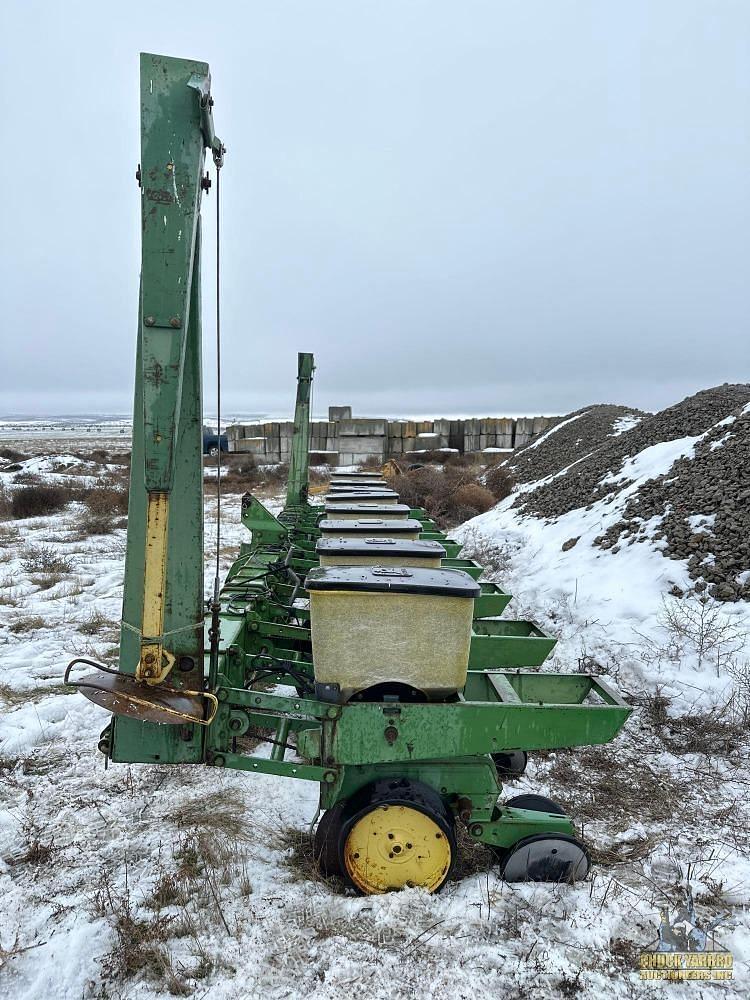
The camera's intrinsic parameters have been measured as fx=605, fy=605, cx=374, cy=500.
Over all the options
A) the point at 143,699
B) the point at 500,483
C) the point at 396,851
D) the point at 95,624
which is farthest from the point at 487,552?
the point at 143,699

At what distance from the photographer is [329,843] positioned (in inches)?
114

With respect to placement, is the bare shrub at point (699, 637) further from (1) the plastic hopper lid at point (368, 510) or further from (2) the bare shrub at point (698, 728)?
(1) the plastic hopper lid at point (368, 510)

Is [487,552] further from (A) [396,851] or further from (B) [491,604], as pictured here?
(A) [396,851]

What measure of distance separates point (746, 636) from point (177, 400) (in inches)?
203

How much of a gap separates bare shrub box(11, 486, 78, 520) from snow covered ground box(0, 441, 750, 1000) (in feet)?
35.2

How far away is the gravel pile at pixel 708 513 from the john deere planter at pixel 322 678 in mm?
3790

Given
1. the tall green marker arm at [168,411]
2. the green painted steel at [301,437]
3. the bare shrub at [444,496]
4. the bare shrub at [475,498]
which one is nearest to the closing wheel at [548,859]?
the tall green marker arm at [168,411]

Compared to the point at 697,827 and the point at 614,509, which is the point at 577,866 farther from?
the point at 614,509

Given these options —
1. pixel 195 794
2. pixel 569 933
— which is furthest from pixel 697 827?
pixel 195 794

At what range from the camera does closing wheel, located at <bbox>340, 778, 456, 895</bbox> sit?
9.21 feet

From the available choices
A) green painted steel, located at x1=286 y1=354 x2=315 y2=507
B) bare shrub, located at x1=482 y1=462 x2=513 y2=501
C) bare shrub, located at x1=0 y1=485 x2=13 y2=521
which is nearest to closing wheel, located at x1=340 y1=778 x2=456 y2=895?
green painted steel, located at x1=286 y1=354 x2=315 y2=507

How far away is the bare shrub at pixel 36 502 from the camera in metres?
15.1

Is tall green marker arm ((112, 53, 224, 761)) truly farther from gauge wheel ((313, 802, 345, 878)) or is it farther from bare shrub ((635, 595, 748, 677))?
bare shrub ((635, 595, 748, 677))

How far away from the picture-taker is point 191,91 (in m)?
2.41
